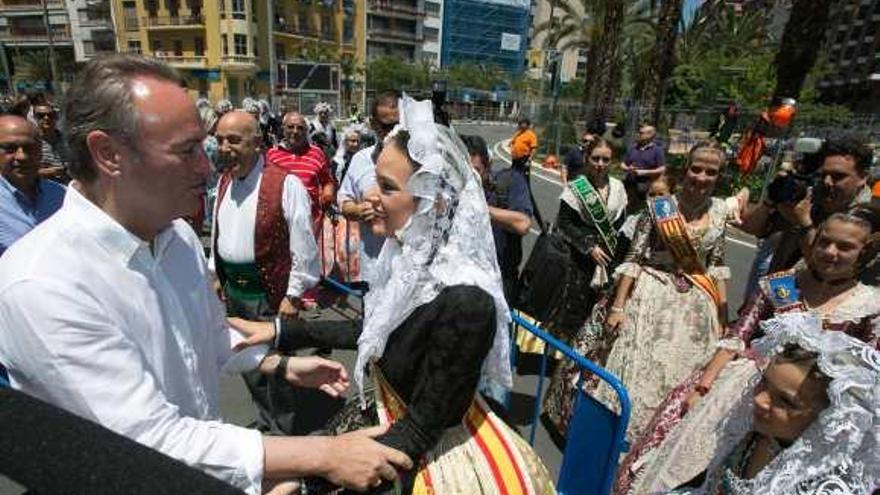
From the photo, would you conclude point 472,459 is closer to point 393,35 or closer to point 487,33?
point 393,35

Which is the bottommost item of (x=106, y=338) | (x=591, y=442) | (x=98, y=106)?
(x=591, y=442)

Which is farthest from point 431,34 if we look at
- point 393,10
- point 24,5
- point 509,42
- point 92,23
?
point 24,5

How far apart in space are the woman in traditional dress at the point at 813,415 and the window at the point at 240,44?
56751mm

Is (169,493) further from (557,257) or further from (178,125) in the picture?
(557,257)

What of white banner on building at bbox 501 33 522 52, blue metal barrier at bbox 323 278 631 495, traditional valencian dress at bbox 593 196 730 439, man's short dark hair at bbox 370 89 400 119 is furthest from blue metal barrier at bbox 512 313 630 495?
white banner on building at bbox 501 33 522 52

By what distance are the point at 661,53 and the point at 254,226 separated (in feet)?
49.4

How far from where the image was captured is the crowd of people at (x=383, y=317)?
1250mm

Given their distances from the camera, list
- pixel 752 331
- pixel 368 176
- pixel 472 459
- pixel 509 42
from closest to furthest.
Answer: pixel 472 459, pixel 752 331, pixel 368 176, pixel 509 42

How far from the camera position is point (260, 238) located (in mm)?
3189

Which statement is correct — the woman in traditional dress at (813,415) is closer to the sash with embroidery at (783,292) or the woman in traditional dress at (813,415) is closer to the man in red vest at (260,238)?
the sash with embroidery at (783,292)

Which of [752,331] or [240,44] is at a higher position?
[240,44]

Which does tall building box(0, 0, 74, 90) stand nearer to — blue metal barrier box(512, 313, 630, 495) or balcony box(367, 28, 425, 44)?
balcony box(367, 28, 425, 44)

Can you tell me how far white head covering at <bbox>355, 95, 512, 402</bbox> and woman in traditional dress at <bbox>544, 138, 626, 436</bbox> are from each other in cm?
234

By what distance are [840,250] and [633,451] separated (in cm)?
141
